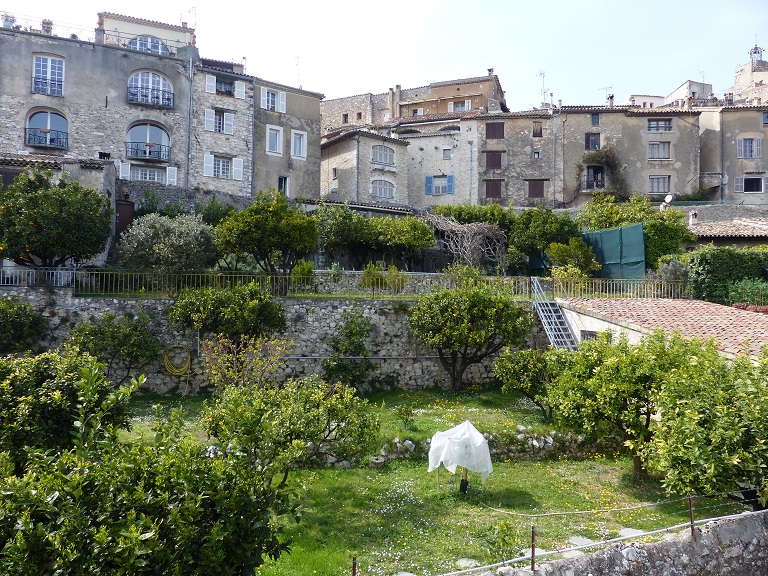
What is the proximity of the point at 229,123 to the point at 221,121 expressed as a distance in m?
0.54

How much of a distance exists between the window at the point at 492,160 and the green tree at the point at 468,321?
87.5ft

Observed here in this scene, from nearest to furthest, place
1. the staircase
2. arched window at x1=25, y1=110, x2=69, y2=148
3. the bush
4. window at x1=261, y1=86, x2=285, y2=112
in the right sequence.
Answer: the bush → the staircase → arched window at x1=25, y1=110, x2=69, y2=148 → window at x1=261, y1=86, x2=285, y2=112

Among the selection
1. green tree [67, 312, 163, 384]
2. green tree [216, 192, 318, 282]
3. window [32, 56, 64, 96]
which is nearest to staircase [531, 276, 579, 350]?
green tree [216, 192, 318, 282]

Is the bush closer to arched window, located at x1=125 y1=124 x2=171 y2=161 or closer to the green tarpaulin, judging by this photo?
arched window, located at x1=125 y1=124 x2=171 y2=161

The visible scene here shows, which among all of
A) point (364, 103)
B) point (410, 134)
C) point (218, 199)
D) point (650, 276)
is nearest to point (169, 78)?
point (218, 199)

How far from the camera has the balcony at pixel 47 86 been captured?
116ft

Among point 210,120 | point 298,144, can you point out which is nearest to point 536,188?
point 298,144

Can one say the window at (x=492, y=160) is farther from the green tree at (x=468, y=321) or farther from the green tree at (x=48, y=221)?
the green tree at (x=48, y=221)

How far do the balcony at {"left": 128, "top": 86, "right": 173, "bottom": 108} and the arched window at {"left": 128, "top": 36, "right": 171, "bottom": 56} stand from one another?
5166 mm

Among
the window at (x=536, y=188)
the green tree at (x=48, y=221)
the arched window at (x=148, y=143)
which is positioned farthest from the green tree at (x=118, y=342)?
the window at (x=536, y=188)

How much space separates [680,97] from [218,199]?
55147 mm

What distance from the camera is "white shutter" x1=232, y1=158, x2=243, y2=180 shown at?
39688 millimetres

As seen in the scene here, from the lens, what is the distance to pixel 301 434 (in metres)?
12.7

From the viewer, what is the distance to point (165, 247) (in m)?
23.8
